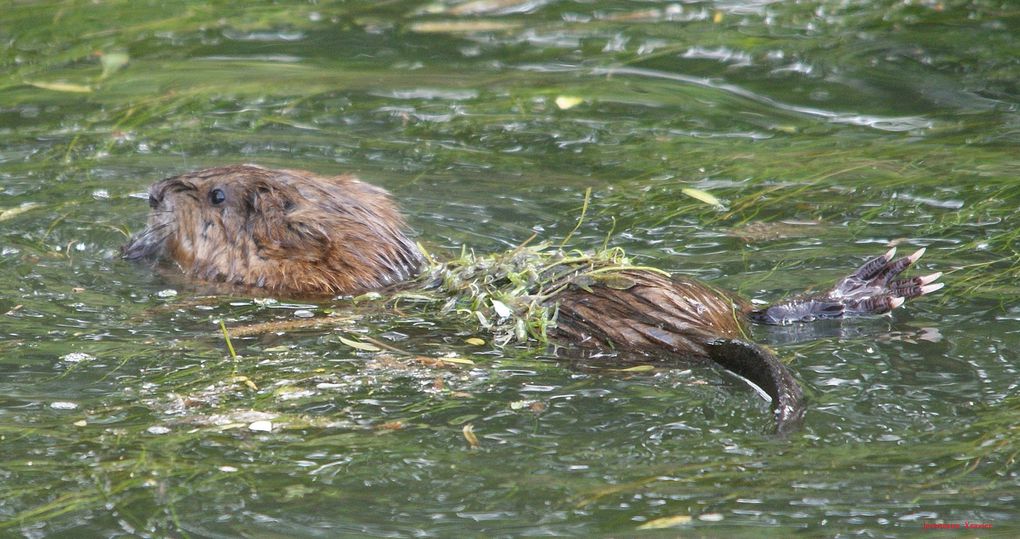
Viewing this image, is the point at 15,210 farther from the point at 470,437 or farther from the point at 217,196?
the point at 470,437

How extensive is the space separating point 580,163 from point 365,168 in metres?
0.97

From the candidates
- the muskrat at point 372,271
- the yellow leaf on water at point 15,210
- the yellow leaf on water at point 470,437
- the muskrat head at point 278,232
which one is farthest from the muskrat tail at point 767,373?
the yellow leaf on water at point 15,210

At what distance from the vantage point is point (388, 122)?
22.1ft

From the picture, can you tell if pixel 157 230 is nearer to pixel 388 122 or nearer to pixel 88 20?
pixel 388 122

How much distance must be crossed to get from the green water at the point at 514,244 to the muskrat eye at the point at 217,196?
1.19 ft

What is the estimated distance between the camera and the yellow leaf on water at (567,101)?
6.77 m

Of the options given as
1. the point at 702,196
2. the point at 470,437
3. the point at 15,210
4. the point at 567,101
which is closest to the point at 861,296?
the point at 702,196

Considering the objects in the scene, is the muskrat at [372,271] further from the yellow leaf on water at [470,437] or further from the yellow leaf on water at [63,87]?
the yellow leaf on water at [63,87]

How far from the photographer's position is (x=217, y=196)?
510 cm

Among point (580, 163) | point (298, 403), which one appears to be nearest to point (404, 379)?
point (298, 403)

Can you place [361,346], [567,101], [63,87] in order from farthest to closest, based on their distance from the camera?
[63,87] → [567,101] → [361,346]

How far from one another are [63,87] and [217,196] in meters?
2.53

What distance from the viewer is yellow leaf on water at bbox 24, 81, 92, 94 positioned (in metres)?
7.16

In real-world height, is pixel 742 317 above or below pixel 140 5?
below
